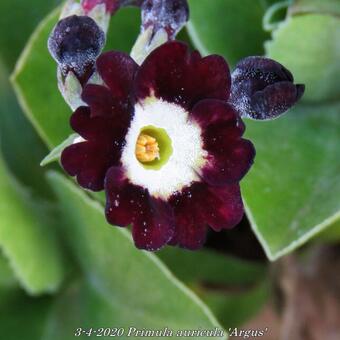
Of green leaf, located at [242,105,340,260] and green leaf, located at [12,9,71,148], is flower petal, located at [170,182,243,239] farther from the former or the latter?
green leaf, located at [12,9,71,148]

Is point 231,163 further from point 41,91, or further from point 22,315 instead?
point 22,315

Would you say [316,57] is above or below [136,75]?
below

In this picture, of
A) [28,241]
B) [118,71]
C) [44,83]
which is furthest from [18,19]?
[118,71]

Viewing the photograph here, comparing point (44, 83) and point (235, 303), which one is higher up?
point (44, 83)

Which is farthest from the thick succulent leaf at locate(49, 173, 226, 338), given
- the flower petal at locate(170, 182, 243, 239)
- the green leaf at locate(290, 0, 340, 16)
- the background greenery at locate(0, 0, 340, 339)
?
the green leaf at locate(290, 0, 340, 16)

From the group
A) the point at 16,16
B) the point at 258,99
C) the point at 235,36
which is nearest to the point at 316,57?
the point at 235,36

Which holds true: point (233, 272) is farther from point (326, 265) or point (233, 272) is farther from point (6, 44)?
point (6, 44)
